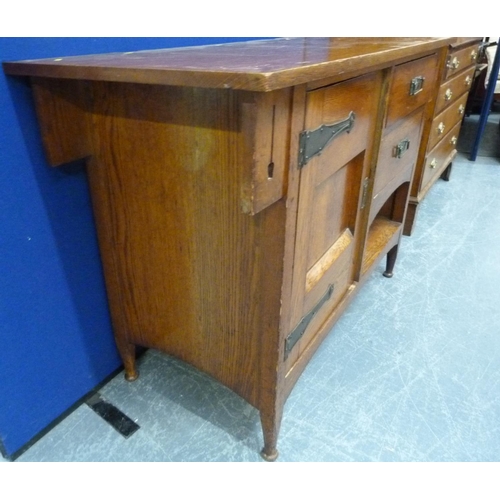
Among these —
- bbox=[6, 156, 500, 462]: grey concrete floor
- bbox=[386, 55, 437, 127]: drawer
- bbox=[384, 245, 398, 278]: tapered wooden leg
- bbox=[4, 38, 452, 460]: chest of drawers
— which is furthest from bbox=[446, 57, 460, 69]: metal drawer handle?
bbox=[6, 156, 500, 462]: grey concrete floor

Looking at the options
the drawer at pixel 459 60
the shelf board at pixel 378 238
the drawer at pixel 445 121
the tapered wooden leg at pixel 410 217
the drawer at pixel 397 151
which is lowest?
the tapered wooden leg at pixel 410 217

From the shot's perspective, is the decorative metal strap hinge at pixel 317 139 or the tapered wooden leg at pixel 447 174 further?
the tapered wooden leg at pixel 447 174

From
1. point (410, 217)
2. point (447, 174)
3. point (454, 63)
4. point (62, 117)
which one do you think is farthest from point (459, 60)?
point (62, 117)

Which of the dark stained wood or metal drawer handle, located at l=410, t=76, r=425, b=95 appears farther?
metal drawer handle, located at l=410, t=76, r=425, b=95

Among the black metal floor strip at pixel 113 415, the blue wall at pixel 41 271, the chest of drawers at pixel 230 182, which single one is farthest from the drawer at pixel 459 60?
the black metal floor strip at pixel 113 415

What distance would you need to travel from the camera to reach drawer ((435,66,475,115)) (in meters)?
1.79

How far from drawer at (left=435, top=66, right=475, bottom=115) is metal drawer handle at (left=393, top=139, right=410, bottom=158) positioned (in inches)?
22.2

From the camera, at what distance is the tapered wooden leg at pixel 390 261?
5.40 ft

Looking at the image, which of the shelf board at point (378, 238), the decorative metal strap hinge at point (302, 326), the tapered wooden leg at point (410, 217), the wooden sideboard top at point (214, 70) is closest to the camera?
the wooden sideboard top at point (214, 70)

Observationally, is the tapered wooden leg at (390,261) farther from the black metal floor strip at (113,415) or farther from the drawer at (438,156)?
the black metal floor strip at (113,415)

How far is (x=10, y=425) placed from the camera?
98 centimetres

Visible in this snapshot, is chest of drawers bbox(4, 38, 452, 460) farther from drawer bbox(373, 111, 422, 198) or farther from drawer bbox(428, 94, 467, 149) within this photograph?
drawer bbox(428, 94, 467, 149)

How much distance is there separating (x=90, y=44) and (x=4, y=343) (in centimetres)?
63

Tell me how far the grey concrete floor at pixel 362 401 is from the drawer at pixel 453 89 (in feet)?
2.44
